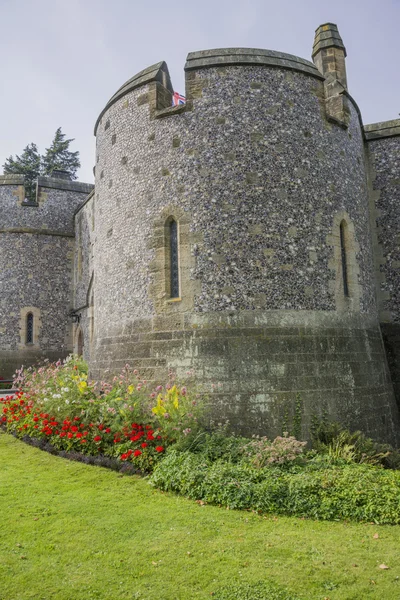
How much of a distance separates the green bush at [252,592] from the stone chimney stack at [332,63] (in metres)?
9.49

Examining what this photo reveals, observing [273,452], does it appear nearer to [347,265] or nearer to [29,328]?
[347,265]

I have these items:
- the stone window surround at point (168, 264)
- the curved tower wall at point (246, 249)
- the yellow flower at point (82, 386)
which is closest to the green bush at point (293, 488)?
the curved tower wall at point (246, 249)

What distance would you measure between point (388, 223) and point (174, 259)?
600cm

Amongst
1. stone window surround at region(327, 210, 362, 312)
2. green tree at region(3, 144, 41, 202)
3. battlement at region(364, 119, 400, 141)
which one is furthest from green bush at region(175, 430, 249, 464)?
green tree at region(3, 144, 41, 202)

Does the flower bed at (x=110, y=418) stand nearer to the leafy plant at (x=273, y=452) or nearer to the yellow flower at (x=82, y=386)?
the yellow flower at (x=82, y=386)

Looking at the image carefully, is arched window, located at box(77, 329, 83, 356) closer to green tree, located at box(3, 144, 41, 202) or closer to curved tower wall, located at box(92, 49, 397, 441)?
curved tower wall, located at box(92, 49, 397, 441)

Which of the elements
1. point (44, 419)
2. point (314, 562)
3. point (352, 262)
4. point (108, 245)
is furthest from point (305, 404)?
point (108, 245)

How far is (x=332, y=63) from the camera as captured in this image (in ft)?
36.3

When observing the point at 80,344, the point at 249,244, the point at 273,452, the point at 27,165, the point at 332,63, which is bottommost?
the point at 273,452

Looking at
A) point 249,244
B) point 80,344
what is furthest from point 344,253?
point 80,344

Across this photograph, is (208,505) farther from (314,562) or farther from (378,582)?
(378,582)

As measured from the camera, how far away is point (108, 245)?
10.5 m

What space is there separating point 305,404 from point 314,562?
4124 millimetres

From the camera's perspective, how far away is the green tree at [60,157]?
37.7m
